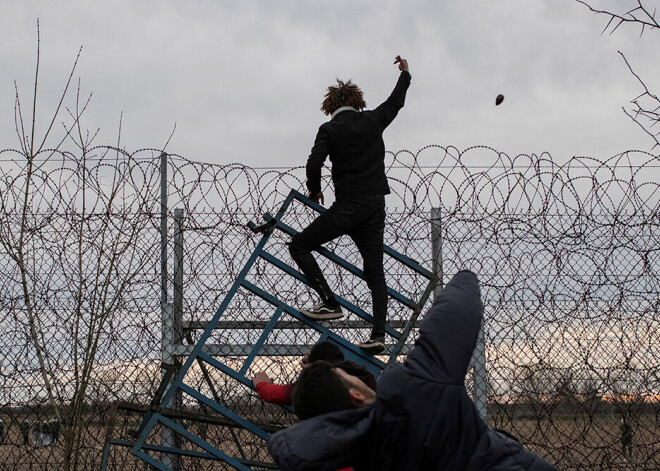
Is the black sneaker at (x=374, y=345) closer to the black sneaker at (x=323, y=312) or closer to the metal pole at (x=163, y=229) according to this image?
the black sneaker at (x=323, y=312)

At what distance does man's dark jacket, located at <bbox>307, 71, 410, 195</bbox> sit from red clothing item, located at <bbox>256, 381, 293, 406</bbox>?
1281 mm

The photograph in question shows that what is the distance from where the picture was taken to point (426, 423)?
1784 millimetres

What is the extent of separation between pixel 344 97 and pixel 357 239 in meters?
0.96

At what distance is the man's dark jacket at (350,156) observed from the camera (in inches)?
192

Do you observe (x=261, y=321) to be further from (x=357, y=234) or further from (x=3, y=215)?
(x=3, y=215)

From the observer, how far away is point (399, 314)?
18.0ft

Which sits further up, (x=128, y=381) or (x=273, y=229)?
(x=273, y=229)

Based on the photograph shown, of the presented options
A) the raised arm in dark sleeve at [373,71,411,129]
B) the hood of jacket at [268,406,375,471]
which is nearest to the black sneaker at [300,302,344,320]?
the raised arm in dark sleeve at [373,71,411,129]

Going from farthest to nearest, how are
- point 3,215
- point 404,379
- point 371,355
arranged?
point 3,215 < point 371,355 < point 404,379

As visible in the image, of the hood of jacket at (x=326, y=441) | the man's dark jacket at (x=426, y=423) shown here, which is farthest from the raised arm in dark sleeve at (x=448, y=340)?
the hood of jacket at (x=326, y=441)

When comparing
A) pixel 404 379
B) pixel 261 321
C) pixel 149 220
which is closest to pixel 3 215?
pixel 149 220

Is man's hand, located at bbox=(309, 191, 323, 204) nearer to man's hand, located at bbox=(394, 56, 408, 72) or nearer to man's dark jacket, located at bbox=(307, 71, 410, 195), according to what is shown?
man's dark jacket, located at bbox=(307, 71, 410, 195)

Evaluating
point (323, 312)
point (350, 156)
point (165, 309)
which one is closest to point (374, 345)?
point (323, 312)

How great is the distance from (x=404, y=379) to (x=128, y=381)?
13.4ft
